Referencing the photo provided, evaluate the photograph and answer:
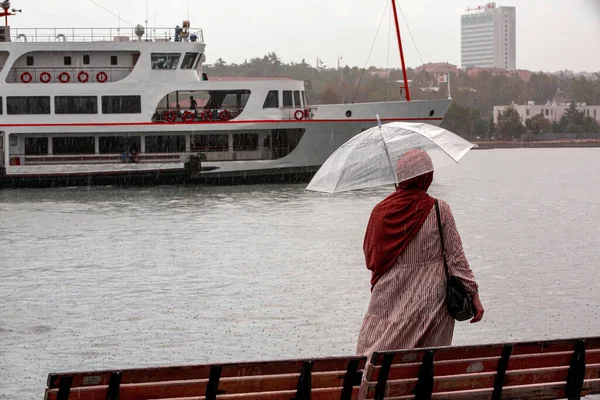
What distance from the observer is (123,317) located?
12195 mm

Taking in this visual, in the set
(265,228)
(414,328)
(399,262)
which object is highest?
(399,262)

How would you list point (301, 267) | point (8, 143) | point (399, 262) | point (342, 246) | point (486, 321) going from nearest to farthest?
point (399, 262) < point (486, 321) < point (301, 267) < point (342, 246) < point (8, 143)

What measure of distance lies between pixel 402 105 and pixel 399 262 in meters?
32.5

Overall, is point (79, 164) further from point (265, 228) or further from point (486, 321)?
point (486, 321)

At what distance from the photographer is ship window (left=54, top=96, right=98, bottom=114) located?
1446 inches

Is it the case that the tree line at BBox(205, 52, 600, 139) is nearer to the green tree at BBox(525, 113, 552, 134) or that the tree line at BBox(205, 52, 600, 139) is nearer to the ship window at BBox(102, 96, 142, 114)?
the green tree at BBox(525, 113, 552, 134)

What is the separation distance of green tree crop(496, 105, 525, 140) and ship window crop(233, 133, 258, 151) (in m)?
91.1

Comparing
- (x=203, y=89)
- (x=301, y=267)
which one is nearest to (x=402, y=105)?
(x=203, y=89)

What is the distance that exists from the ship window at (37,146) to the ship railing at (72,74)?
2034 mm

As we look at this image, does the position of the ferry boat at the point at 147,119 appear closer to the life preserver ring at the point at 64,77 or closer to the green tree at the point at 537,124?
the life preserver ring at the point at 64,77

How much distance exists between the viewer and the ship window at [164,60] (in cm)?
3731

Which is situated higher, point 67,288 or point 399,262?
point 399,262

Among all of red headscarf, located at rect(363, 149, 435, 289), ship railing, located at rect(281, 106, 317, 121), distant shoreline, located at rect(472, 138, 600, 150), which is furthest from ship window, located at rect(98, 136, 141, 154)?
distant shoreline, located at rect(472, 138, 600, 150)

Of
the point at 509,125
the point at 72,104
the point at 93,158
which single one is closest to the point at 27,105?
the point at 72,104
